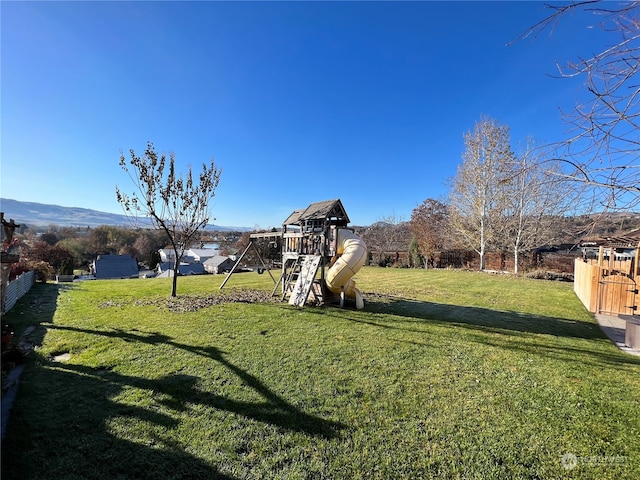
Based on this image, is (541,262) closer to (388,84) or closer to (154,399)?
(388,84)

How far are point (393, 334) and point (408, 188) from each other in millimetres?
23945

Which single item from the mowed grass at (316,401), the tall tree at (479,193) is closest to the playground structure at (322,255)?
the mowed grass at (316,401)

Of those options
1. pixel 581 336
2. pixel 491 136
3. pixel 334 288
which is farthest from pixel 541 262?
pixel 334 288

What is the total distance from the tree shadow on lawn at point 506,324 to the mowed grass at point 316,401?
7cm

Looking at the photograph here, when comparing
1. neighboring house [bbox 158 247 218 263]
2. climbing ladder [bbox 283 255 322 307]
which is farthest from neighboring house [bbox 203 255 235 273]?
climbing ladder [bbox 283 255 322 307]

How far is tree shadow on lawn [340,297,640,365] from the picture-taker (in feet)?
16.8

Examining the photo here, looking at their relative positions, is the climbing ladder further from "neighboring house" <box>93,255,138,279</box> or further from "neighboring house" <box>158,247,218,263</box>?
"neighboring house" <box>158,247,218,263</box>

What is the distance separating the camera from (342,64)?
1108cm

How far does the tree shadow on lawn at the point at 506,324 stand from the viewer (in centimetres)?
511

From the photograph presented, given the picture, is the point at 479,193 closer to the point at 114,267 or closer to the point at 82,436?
the point at 82,436

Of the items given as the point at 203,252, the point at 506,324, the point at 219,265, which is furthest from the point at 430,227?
the point at 203,252

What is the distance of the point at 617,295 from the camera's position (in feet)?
27.0

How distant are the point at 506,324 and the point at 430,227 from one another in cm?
1829

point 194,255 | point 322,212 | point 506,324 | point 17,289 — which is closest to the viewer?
point 506,324
